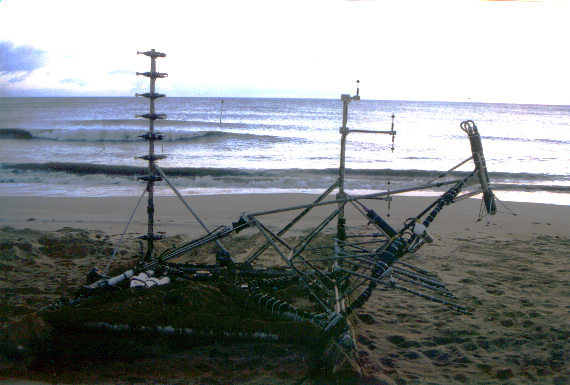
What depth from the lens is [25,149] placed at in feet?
80.4

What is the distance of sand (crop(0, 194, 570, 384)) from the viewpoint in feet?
11.2

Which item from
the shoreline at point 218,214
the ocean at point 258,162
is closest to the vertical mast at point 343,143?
the shoreline at point 218,214

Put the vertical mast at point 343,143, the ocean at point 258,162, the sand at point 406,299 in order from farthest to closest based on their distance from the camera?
the ocean at point 258,162
the vertical mast at point 343,143
the sand at point 406,299

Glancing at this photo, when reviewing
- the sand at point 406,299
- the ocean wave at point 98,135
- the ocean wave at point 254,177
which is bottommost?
the sand at point 406,299

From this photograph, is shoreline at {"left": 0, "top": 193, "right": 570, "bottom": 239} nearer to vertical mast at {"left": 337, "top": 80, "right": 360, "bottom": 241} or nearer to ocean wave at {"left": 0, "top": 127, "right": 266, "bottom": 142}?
vertical mast at {"left": 337, "top": 80, "right": 360, "bottom": 241}

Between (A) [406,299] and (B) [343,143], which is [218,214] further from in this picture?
(A) [406,299]

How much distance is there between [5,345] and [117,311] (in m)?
0.96

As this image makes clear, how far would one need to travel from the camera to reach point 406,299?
209 inches

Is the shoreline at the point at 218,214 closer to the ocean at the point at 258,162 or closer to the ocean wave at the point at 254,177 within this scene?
the ocean at the point at 258,162

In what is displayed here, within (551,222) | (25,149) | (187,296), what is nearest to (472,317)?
(187,296)

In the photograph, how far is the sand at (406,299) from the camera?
11.2ft

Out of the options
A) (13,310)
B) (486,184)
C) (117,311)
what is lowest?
(13,310)

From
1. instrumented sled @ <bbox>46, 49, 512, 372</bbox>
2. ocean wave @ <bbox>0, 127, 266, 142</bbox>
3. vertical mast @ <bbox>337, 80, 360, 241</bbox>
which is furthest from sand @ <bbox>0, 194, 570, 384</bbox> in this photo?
ocean wave @ <bbox>0, 127, 266, 142</bbox>

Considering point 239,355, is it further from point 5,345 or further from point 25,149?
point 25,149
